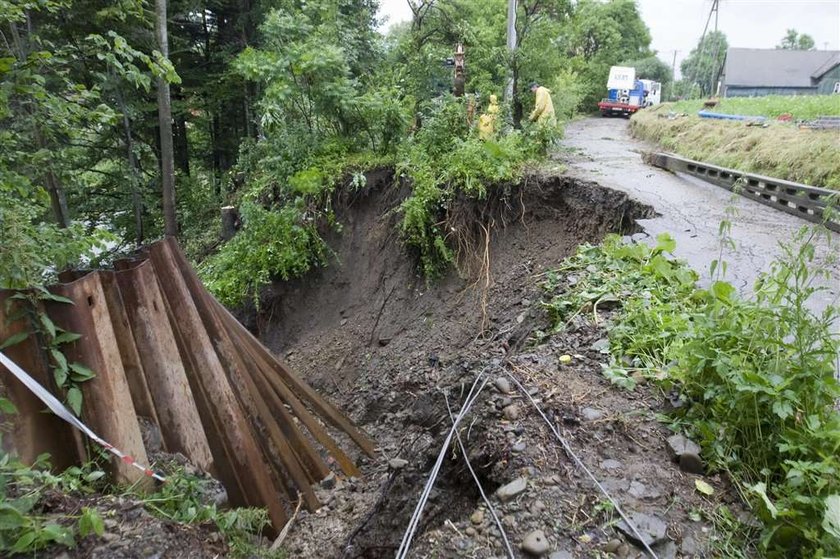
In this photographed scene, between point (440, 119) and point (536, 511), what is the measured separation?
20.7ft

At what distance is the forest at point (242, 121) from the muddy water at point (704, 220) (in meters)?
1.62

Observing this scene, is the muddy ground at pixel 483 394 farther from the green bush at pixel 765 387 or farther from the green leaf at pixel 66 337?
the green leaf at pixel 66 337

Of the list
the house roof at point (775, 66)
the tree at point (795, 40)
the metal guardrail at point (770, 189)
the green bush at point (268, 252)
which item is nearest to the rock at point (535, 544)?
the metal guardrail at point (770, 189)

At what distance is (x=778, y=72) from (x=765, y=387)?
57973 millimetres

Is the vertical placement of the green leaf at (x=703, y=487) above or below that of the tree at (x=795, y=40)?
below

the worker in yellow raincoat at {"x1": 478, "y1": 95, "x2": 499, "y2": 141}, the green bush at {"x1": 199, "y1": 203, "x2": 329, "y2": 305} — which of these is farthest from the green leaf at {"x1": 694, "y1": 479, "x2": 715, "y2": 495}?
the green bush at {"x1": 199, "y1": 203, "x2": 329, "y2": 305}

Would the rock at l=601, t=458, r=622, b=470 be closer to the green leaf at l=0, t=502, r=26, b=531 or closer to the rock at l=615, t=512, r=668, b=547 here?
the rock at l=615, t=512, r=668, b=547

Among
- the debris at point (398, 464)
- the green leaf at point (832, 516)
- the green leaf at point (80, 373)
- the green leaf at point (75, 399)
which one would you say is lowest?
the debris at point (398, 464)

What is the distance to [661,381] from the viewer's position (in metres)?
3.16

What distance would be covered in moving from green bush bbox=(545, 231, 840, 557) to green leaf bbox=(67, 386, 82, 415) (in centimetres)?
306

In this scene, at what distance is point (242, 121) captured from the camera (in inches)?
661

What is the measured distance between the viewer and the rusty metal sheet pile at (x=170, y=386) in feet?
8.15

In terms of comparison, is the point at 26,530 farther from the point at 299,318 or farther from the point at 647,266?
the point at 299,318

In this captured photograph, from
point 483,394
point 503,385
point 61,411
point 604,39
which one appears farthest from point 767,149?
point 604,39
